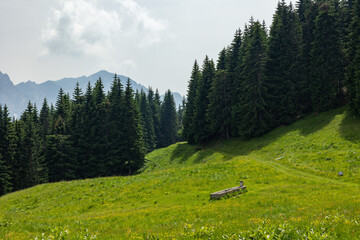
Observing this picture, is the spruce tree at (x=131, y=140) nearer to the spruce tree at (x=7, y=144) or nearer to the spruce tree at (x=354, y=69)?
the spruce tree at (x=7, y=144)

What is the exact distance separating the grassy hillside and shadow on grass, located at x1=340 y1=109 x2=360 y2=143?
0.14 metres

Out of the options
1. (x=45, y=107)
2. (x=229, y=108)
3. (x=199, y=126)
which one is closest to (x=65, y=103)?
(x=45, y=107)

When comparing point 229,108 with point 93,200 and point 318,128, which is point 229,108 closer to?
point 318,128

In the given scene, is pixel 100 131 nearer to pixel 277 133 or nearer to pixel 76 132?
pixel 76 132

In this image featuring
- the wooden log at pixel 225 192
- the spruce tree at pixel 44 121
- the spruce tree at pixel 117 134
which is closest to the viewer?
the wooden log at pixel 225 192

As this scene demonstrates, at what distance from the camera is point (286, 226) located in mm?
6418

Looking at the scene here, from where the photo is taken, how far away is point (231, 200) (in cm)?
1647

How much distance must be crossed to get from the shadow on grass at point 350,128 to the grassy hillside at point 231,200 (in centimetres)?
14

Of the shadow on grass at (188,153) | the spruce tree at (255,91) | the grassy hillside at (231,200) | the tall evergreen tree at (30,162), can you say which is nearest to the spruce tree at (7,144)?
the tall evergreen tree at (30,162)

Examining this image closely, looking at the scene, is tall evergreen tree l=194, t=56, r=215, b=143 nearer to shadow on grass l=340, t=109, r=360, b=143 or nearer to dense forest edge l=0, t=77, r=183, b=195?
dense forest edge l=0, t=77, r=183, b=195

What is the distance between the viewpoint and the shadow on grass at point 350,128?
30141 millimetres

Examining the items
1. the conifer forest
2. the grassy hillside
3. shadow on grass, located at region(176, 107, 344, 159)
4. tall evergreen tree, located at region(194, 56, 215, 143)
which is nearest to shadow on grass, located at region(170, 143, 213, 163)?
shadow on grass, located at region(176, 107, 344, 159)

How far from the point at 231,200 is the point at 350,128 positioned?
27.7 m

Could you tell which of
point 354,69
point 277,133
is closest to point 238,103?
point 277,133
